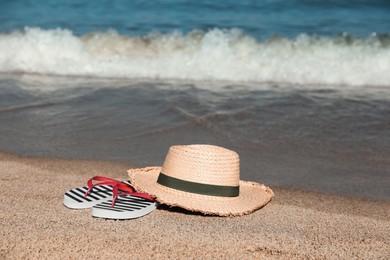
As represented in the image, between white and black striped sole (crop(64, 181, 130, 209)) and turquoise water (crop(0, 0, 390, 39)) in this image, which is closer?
white and black striped sole (crop(64, 181, 130, 209))

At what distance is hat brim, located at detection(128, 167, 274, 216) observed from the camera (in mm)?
3354

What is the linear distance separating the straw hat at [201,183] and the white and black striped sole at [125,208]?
7cm

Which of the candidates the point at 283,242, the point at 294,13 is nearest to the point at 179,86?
the point at 283,242

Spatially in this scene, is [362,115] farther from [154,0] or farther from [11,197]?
[154,0]

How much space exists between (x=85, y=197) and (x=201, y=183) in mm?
655

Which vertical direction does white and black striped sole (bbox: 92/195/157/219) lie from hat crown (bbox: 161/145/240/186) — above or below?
below

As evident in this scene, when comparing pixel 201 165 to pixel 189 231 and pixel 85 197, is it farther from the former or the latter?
pixel 85 197

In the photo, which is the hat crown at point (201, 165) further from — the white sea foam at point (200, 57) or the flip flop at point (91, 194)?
the white sea foam at point (200, 57)

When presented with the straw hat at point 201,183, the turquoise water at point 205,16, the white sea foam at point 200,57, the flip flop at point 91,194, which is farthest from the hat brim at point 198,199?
the turquoise water at point 205,16

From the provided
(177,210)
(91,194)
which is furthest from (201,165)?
(91,194)

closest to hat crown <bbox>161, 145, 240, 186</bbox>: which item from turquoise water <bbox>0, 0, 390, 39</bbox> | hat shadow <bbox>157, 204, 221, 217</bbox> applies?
hat shadow <bbox>157, 204, 221, 217</bbox>

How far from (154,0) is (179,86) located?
8087 millimetres

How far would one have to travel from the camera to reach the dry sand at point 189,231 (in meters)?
2.89

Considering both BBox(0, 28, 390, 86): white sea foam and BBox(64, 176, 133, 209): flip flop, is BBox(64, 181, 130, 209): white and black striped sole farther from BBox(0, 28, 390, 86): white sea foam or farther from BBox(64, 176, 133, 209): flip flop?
BBox(0, 28, 390, 86): white sea foam
